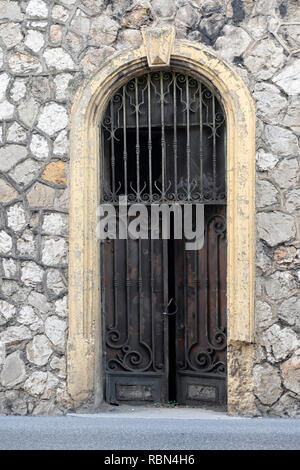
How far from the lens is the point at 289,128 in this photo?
582cm

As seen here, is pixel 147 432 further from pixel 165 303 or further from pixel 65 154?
pixel 65 154

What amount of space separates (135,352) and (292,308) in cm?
160

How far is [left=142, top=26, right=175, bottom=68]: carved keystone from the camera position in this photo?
235 inches

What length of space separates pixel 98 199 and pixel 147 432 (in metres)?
2.20

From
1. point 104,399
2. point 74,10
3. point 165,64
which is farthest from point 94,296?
point 74,10

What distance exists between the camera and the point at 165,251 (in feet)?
20.9

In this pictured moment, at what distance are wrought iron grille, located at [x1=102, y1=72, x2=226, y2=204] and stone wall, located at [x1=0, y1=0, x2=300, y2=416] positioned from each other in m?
0.42

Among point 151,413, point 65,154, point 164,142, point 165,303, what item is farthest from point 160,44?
point 151,413

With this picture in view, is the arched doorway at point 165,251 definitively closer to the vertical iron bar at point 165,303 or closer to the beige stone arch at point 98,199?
the vertical iron bar at point 165,303

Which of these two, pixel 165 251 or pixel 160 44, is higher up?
pixel 160 44

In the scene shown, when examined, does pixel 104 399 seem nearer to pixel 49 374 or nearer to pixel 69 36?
pixel 49 374
